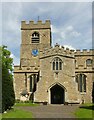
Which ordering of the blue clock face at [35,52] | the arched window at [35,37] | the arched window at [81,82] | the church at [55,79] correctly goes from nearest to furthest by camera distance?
the church at [55,79], the arched window at [81,82], the blue clock face at [35,52], the arched window at [35,37]

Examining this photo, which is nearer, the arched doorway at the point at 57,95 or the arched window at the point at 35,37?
the arched doorway at the point at 57,95

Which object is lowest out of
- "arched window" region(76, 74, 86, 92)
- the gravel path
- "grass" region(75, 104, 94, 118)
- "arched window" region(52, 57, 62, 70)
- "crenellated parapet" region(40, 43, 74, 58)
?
the gravel path

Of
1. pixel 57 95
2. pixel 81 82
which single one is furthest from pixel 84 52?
pixel 57 95

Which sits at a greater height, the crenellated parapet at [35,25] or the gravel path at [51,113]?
the crenellated parapet at [35,25]

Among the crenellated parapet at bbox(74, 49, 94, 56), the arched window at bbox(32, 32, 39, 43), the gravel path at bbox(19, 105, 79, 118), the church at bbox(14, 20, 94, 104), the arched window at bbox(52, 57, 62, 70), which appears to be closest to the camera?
the gravel path at bbox(19, 105, 79, 118)

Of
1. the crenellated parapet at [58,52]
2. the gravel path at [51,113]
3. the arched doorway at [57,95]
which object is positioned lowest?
the gravel path at [51,113]

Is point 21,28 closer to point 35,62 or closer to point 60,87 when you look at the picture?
point 35,62

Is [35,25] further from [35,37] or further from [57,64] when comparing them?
[57,64]

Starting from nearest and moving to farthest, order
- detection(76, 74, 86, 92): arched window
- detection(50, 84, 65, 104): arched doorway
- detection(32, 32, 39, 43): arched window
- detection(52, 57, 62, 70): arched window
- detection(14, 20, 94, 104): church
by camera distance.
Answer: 1. detection(14, 20, 94, 104): church
2. detection(52, 57, 62, 70): arched window
3. detection(50, 84, 65, 104): arched doorway
4. detection(76, 74, 86, 92): arched window
5. detection(32, 32, 39, 43): arched window

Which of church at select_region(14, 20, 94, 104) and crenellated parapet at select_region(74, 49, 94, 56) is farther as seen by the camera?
crenellated parapet at select_region(74, 49, 94, 56)

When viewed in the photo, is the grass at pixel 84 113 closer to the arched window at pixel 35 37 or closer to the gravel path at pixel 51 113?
the gravel path at pixel 51 113

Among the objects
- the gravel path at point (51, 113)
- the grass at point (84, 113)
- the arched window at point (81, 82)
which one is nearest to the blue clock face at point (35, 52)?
the arched window at point (81, 82)

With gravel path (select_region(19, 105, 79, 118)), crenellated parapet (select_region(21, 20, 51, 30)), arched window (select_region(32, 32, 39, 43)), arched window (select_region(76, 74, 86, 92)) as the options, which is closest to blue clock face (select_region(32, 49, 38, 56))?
arched window (select_region(32, 32, 39, 43))

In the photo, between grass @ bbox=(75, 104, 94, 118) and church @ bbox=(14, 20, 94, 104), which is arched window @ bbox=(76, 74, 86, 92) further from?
grass @ bbox=(75, 104, 94, 118)
